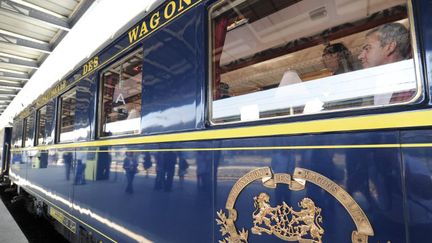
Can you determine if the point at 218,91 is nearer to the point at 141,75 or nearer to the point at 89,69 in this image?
the point at 141,75

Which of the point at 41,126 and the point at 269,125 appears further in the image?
the point at 41,126

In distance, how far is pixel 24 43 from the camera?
6246 mm

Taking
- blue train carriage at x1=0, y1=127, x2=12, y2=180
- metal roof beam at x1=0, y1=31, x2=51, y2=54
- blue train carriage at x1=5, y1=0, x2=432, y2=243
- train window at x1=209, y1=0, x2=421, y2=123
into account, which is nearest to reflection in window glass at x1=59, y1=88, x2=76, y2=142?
blue train carriage at x1=5, y1=0, x2=432, y2=243

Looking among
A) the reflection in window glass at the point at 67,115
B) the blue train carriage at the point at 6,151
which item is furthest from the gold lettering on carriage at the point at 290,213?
the blue train carriage at the point at 6,151

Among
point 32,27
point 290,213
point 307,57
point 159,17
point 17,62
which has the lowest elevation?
point 290,213

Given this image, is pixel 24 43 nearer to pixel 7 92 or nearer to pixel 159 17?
pixel 159 17

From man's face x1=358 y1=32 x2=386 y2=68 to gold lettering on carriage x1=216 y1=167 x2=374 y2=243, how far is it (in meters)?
0.54

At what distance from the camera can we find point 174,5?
2.15 m

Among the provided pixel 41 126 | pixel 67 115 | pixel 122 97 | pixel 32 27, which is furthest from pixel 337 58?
pixel 32 27

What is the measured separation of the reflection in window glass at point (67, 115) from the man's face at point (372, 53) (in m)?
3.67

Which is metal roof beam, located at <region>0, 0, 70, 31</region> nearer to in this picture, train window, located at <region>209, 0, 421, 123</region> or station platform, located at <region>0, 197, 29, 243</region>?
station platform, located at <region>0, 197, 29, 243</region>

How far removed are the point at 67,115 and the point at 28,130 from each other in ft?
11.7

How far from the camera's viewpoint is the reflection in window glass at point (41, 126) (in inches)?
213

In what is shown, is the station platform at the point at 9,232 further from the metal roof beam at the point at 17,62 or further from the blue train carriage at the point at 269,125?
the metal roof beam at the point at 17,62
